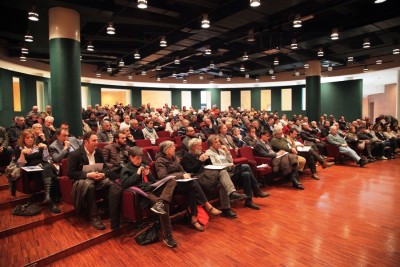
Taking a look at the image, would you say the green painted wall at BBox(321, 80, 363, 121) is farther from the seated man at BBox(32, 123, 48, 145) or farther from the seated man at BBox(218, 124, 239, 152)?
the seated man at BBox(32, 123, 48, 145)

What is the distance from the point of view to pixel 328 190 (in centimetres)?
472

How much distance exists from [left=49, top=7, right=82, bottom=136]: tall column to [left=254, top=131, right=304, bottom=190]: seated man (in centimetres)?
409

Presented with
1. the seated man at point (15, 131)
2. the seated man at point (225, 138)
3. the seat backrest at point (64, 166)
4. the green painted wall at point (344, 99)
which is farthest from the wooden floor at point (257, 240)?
the green painted wall at point (344, 99)

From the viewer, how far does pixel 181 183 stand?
3.20 meters

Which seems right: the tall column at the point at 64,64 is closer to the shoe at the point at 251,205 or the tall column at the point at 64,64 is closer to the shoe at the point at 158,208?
the shoe at the point at 158,208

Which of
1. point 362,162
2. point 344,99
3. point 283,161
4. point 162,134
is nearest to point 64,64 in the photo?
point 162,134

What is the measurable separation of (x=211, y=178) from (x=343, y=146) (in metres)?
5.12

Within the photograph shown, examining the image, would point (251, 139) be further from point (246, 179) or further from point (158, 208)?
point (158, 208)

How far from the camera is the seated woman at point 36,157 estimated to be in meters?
3.39

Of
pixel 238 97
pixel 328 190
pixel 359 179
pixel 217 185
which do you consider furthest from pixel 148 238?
pixel 238 97

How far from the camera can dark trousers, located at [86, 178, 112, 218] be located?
10.0ft

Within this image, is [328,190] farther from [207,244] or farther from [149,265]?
[149,265]

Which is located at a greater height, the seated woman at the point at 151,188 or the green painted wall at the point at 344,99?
the green painted wall at the point at 344,99

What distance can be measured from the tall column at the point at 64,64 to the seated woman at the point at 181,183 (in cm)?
309
